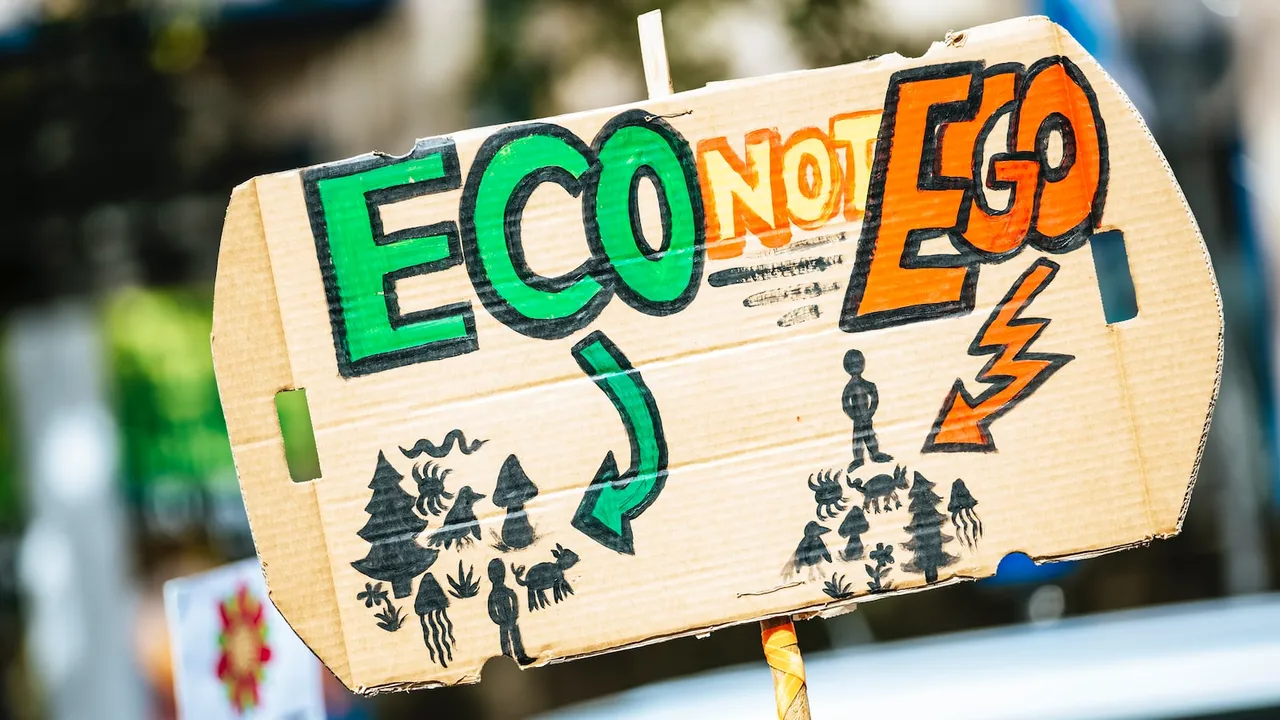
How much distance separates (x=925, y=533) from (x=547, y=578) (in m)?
0.54

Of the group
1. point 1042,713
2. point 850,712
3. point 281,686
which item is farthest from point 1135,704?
point 281,686

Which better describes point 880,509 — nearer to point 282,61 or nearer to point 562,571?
point 562,571

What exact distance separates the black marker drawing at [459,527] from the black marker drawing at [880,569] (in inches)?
22.2

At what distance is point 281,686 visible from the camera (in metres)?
2.32

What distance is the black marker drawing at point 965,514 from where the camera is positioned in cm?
169

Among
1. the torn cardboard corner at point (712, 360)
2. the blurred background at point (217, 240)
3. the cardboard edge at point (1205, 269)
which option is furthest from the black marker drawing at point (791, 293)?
the blurred background at point (217, 240)

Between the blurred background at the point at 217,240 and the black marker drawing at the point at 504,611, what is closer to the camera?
the black marker drawing at the point at 504,611

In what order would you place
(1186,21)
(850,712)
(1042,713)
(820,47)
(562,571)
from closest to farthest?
(562,571), (1042,713), (850,712), (820,47), (1186,21)

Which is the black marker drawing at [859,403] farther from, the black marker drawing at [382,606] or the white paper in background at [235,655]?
the white paper in background at [235,655]

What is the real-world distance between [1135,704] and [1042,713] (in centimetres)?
17

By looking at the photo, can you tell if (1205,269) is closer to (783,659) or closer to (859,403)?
(859,403)

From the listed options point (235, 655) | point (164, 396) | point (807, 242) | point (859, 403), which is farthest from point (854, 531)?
point (164, 396)

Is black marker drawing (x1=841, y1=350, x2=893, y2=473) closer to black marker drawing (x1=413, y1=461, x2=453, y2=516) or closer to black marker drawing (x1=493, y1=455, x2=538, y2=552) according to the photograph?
black marker drawing (x1=493, y1=455, x2=538, y2=552)

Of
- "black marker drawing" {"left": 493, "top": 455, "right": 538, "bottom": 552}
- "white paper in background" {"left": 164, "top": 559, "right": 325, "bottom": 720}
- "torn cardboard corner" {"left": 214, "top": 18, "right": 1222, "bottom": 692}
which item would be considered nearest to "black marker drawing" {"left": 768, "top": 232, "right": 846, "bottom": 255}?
"torn cardboard corner" {"left": 214, "top": 18, "right": 1222, "bottom": 692}
